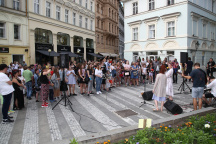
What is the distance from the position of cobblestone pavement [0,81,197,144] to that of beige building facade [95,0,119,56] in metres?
31.4

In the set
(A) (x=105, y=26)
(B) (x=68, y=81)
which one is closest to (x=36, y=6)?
(B) (x=68, y=81)

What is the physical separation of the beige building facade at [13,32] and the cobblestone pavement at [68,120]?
14.2 m

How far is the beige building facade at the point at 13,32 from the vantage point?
19719 mm

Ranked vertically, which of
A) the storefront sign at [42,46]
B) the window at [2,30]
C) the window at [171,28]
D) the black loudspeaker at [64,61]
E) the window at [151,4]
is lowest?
the black loudspeaker at [64,61]

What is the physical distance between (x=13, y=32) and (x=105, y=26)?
2443 cm

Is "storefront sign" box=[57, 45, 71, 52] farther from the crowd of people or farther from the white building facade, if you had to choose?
the crowd of people

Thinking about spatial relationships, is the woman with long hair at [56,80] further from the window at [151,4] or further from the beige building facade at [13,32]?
the window at [151,4]

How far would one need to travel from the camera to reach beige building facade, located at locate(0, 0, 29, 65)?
19719 millimetres

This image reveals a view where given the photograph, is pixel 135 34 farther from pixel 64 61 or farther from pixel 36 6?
pixel 64 61

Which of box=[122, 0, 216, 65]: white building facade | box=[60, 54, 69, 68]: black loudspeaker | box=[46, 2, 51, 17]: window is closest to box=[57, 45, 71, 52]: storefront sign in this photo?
box=[46, 2, 51, 17]: window

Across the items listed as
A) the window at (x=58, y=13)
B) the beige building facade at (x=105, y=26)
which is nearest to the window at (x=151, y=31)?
the beige building facade at (x=105, y=26)

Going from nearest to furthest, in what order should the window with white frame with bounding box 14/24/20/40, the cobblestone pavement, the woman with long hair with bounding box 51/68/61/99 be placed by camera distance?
the cobblestone pavement → the woman with long hair with bounding box 51/68/61/99 → the window with white frame with bounding box 14/24/20/40

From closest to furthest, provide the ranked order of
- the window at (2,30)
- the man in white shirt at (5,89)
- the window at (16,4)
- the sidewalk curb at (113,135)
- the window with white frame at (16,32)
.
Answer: the sidewalk curb at (113,135) → the man in white shirt at (5,89) → the window at (2,30) → the window at (16,4) → the window with white frame at (16,32)

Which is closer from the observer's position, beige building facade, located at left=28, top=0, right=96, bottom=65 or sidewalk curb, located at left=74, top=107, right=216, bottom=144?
sidewalk curb, located at left=74, top=107, right=216, bottom=144
